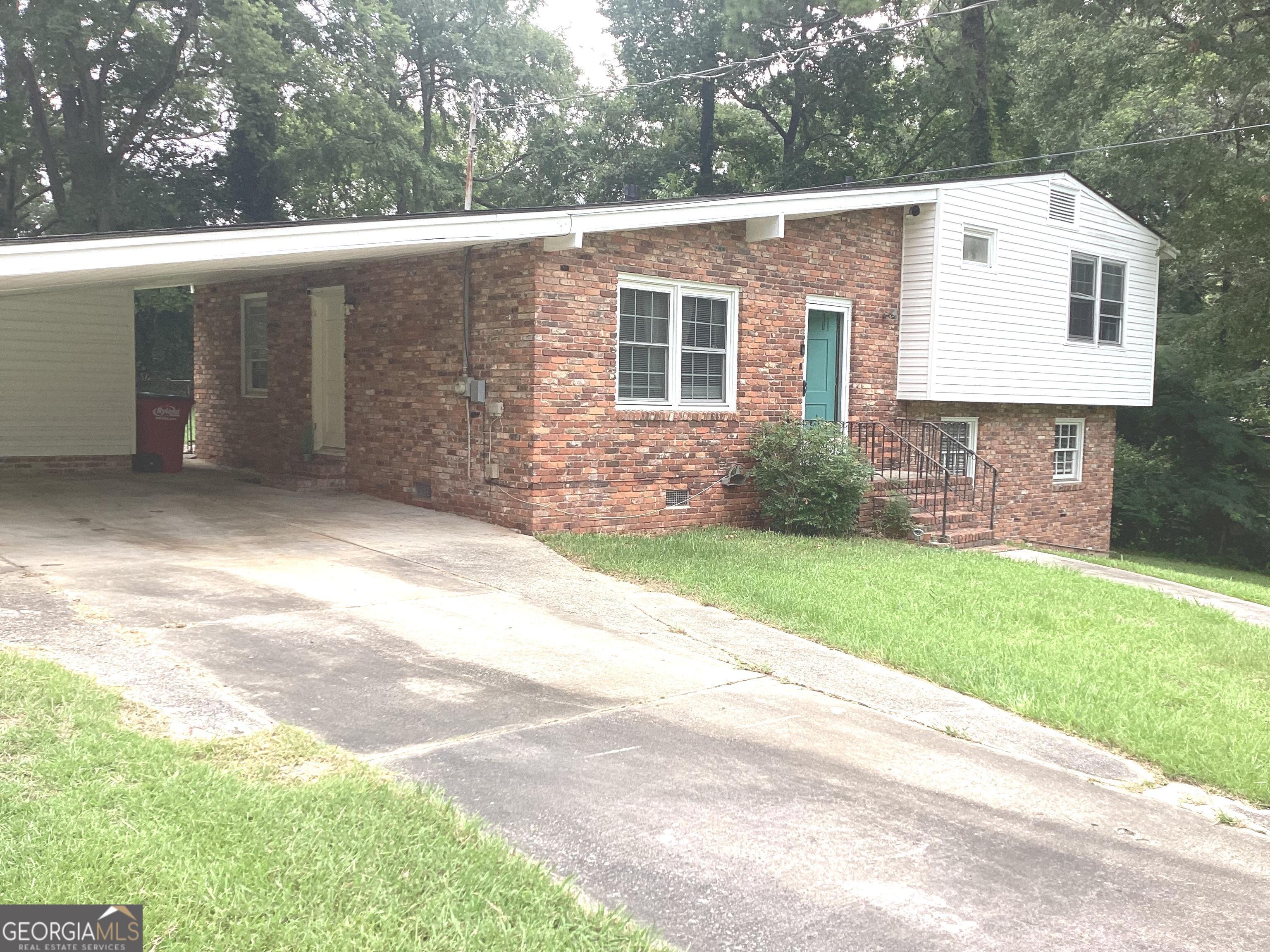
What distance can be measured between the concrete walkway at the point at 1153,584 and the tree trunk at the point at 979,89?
15765 millimetres

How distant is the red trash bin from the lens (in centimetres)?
1488

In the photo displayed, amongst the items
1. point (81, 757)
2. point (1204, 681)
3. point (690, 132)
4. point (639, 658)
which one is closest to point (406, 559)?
point (639, 658)

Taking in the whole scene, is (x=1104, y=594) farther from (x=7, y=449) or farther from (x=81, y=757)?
(x=7, y=449)

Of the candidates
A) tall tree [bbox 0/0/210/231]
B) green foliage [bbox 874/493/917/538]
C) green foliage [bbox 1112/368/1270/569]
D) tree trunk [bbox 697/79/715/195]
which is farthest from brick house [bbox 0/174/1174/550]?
tree trunk [bbox 697/79/715/195]

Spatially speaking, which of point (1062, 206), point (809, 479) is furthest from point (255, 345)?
point (1062, 206)

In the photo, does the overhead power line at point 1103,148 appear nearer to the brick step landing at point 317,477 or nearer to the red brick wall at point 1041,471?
the red brick wall at point 1041,471

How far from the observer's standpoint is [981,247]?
14836mm

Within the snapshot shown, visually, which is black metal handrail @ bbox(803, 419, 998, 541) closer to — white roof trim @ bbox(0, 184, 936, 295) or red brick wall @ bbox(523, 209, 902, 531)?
red brick wall @ bbox(523, 209, 902, 531)

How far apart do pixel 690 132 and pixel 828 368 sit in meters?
20.6

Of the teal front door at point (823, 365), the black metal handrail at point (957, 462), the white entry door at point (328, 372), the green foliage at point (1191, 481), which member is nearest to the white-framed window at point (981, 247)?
the black metal handrail at point (957, 462)

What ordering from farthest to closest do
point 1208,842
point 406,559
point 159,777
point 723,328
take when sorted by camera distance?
point 723,328, point 406,559, point 1208,842, point 159,777

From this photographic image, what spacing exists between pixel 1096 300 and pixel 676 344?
344 inches

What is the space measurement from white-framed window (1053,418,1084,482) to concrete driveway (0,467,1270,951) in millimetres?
11773

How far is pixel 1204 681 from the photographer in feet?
21.1
